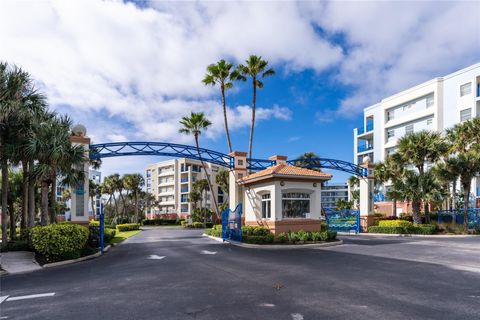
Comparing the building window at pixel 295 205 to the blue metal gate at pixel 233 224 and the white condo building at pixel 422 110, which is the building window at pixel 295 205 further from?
the white condo building at pixel 422 110

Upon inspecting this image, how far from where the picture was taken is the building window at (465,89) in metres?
39.3

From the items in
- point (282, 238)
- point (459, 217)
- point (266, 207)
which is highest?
point (266, 207)

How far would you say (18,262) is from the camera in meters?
15.2

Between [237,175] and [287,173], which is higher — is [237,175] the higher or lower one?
the lower one

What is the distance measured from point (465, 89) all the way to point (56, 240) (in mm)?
42844

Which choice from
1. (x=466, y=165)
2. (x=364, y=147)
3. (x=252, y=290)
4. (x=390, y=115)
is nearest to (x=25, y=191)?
(x=252, y=290)

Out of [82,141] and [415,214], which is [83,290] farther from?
[415,214]

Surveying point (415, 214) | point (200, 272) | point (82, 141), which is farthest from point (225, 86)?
point (200, 272)

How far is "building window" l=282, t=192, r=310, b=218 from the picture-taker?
22.6 meters

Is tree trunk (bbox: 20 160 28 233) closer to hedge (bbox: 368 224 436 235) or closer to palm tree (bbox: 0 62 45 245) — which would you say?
palm tree (bbox: 0 62 45 245)

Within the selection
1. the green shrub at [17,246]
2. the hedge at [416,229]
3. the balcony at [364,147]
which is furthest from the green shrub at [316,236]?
the balcony at [364,147]

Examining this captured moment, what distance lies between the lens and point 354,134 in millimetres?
60656

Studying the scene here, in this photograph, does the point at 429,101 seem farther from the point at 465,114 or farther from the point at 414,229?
the point at 414,229

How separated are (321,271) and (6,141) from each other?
16561 mm
